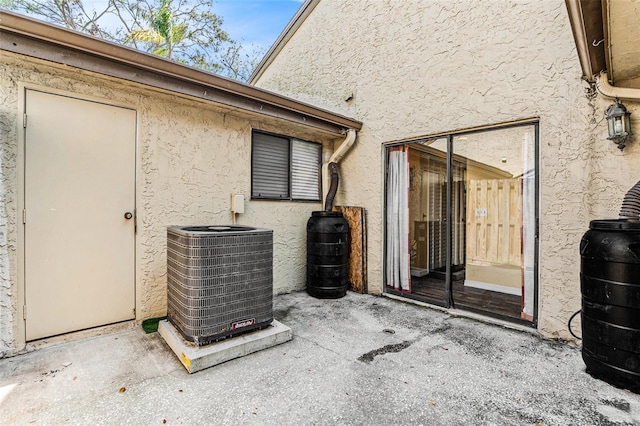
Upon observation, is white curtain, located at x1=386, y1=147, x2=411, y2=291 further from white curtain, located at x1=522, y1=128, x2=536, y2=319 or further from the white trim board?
white curtain, located at x1=522, y1=128, x2=536, y2=319

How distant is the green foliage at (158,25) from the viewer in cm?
1124

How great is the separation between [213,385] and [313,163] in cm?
382

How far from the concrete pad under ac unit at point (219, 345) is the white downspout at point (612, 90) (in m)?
3.85

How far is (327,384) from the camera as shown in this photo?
93.0 inches

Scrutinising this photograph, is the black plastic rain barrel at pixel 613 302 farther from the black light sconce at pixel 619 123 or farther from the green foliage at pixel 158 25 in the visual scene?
the green foliage at pixel 158 25

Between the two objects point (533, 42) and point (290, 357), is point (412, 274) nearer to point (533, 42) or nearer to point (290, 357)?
point (290, 357)

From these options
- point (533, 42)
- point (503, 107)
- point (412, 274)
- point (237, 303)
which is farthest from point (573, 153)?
point (237, 303)

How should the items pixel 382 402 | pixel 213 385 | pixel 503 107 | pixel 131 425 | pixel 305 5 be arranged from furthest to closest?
pixel 305 5 < pixel 503 107 < pixel 213 385 < pixel 382 402 < pixel 131 425

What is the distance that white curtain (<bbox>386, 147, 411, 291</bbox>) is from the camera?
4.68 m

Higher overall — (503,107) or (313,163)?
(503,107)

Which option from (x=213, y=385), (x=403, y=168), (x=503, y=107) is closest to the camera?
(x=213, y=385)

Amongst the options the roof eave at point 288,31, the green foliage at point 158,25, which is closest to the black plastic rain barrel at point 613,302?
the roof eave at point 288,31

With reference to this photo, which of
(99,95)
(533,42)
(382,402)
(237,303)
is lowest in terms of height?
(382,402)

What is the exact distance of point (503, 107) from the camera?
3.60 metres
